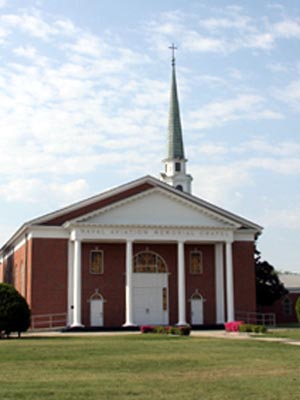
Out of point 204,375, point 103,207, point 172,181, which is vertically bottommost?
point 204,375

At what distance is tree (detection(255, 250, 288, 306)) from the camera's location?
58.2 metres

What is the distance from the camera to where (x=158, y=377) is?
53.1ft

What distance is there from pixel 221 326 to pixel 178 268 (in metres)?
4.57

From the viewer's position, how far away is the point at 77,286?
4388 cm

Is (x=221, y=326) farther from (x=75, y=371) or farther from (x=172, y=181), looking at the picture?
(x=75, y=371)

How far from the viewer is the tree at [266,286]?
191 feet

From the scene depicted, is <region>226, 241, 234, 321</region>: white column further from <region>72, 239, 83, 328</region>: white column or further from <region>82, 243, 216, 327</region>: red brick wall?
<region>72, 239, 83, 328</region>: white column

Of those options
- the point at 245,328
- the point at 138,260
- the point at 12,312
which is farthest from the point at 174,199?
the point at 12,312

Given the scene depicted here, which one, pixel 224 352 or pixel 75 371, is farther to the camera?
pixel 224 352

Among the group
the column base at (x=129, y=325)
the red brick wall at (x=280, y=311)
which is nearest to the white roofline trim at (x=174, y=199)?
the column base at (x=129, y=325)

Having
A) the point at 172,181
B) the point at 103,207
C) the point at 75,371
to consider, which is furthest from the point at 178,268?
the point at 75,371

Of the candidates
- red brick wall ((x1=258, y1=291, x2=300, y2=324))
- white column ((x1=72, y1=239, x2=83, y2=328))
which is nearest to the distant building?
white column ((x1=72, y1=239, x2=83, y2=328))

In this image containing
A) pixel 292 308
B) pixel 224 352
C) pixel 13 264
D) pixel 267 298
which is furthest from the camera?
pixel 292 308

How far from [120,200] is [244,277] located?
33.1ft
